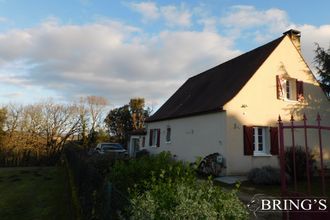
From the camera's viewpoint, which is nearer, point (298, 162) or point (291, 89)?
point (298, 162)

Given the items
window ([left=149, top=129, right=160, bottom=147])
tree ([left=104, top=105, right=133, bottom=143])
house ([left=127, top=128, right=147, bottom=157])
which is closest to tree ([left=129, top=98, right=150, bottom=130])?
tree ([left=104, top=105, right=133, bottom=143])

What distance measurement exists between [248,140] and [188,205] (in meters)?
13.2

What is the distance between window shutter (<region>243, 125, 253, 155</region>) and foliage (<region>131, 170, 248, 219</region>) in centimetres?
1223

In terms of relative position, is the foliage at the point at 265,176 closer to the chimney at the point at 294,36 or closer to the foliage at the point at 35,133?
the chimney at the point at 294,36

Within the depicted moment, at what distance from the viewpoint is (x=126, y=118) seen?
47.4 m

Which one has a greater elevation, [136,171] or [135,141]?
[135,141]

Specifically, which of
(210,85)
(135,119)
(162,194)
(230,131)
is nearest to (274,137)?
(230,131)

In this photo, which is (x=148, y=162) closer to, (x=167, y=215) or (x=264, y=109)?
(x=167, y=215)

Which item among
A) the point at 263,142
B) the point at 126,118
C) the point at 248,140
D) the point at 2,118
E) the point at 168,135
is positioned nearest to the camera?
the point at 248,140

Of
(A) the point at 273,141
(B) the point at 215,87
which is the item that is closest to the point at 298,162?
(A) the point at 273,141

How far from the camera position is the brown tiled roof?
680 inches

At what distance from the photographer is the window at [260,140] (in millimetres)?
16031

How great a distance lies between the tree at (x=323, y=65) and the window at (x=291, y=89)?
1.25 meters

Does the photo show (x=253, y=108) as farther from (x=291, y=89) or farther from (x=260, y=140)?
(x=291, y=89)
